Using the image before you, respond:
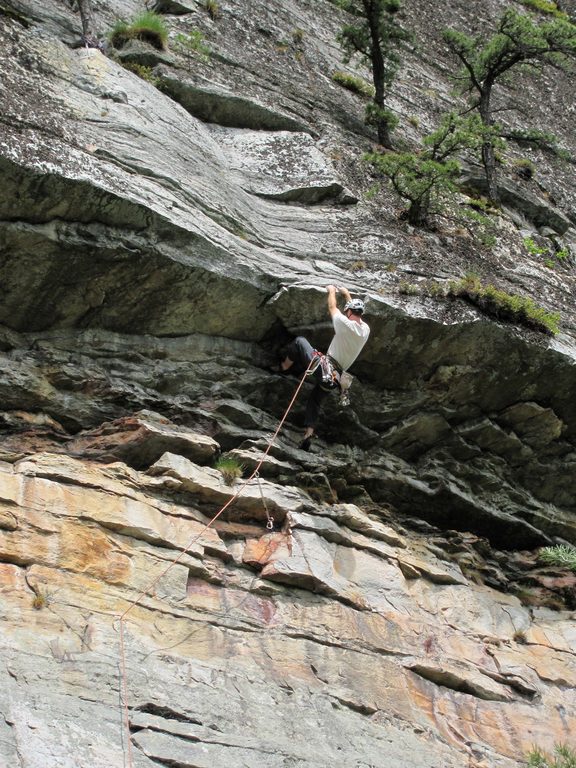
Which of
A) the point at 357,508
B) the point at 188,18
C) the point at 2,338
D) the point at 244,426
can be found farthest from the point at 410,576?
the point at 188,18

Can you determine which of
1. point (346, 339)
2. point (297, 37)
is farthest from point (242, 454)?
point (297, 37)

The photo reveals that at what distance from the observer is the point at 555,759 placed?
9617 mm

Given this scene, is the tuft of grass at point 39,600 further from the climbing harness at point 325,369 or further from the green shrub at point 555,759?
the green shrub at point 555,759

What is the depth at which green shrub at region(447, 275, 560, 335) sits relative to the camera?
12586mm

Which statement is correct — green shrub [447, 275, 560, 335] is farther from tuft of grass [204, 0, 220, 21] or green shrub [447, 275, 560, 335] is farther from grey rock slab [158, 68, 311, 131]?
tuft of grass [204, 0, 220, 21]

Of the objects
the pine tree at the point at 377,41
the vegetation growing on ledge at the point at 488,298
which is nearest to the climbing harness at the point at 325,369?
the vegetation growing on ledge at the point at 488,298

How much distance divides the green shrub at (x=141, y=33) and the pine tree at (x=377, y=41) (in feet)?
13.6

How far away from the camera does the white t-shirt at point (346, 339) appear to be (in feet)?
37.0

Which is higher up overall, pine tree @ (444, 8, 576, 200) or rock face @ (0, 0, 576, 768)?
pine tree @ (444, 8, 576, 200)

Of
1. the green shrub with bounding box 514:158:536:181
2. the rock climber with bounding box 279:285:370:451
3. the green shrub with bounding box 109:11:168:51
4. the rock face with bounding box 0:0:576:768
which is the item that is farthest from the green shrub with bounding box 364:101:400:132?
the rock climber with bounding box 279:285:370:451

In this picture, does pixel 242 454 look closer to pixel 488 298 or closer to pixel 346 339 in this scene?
pixel 346 339

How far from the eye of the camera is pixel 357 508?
11.5 meters

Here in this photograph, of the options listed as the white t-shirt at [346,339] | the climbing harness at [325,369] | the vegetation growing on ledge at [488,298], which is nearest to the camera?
→ the white t-shirt at [346,339]

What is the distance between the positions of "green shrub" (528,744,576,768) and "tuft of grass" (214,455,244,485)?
420cm
